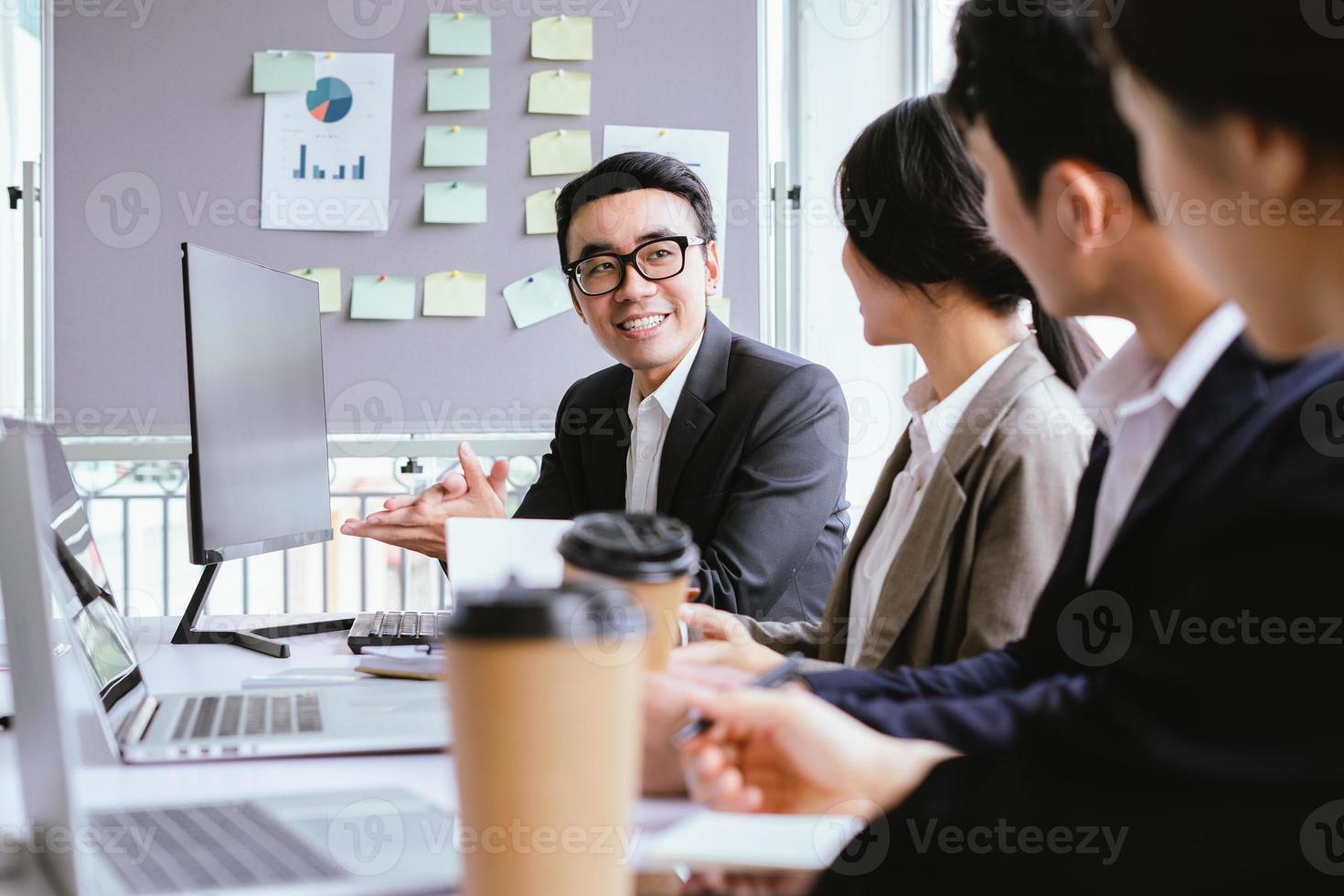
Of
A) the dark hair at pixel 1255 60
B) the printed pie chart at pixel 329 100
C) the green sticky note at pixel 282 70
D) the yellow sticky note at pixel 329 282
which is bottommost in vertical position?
the dark hair at pixel 1255 60

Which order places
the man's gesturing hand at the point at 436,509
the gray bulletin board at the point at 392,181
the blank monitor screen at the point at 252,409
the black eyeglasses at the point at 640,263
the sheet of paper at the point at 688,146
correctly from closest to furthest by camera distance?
the blank monitor screen at the point at 252,409 → the man's gesturing hand at the point at 436,509 → the black eyeglasses at the point at 640,263 → the gray bulletin board at the point at 392,181 → the sheet of paper at the point at 688,146

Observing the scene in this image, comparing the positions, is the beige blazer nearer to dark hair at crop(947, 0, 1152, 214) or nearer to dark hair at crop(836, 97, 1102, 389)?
dark hair at crop(836, 97, 1102, 389)

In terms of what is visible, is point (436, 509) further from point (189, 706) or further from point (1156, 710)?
point (1156, 710)

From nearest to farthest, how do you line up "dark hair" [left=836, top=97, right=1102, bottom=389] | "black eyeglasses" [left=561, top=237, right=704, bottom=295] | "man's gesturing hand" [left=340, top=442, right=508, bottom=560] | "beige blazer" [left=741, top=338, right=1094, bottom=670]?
"beige blazer" [left=741, top=338, right=1094, bottom=670], "dark hair" [left=836, top=97, right=1102, bottom=389], "man's gesturing hand" [left=340, top=442, right=508, bottom=560], "black eyeglasses" [left=561, top=237, right=704, bottom=295]

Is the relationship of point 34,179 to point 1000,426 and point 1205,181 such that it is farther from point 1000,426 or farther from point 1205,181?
point 1205,181

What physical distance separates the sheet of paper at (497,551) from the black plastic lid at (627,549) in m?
0.39

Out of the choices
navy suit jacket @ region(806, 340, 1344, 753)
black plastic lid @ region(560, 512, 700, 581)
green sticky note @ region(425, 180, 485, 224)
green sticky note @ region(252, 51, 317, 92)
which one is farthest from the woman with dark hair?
green sticky note @ region(252, 51, 317, 92)

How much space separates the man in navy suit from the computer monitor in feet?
3.07

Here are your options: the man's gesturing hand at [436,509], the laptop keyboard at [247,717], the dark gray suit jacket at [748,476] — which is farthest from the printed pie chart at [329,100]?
the laptop keyboard at [247,717]

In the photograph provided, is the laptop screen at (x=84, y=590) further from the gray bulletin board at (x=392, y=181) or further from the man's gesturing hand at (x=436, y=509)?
the gray bulletin board at (x=392, y=181)

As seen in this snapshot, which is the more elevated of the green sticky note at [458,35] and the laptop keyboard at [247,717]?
the green sticky note at [458,35]

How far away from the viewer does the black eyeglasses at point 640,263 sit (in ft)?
6.74

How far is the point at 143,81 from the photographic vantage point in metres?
2.57

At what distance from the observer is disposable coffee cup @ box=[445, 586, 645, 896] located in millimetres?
436
